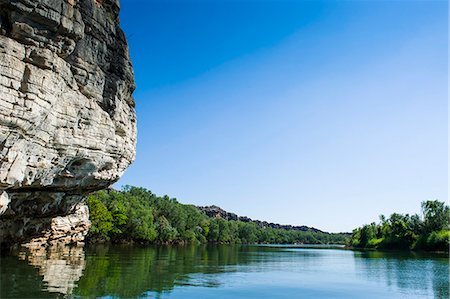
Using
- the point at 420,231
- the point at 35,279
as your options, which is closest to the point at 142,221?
the point at 35,279

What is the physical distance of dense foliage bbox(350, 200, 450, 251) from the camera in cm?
9306

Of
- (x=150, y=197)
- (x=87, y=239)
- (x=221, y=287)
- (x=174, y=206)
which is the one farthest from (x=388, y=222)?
(x=221, y=287)

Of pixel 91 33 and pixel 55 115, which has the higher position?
pixel 91 33

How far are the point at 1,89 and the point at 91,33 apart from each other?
9.09 m

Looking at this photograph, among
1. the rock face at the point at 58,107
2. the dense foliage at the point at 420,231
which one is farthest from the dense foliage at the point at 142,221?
the dense foliage at the point at 420,231

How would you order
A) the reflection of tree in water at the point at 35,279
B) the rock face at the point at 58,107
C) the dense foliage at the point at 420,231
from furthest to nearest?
the dense foliage at the point at 420,231 → the reflection of tree in water at the point at 35,279 → the rock face at the point at 58,107

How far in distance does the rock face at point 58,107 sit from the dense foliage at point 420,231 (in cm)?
8783

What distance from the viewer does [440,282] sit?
3247cm

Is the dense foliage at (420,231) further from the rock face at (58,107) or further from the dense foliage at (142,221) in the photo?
the rock face at (58,107)

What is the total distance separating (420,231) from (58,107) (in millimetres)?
113482

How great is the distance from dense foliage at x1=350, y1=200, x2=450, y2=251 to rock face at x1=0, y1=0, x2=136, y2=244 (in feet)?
288

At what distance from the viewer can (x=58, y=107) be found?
21609mm

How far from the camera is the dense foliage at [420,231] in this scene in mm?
93062

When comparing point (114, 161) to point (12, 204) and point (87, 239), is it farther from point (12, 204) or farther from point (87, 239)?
point (87, 239)
